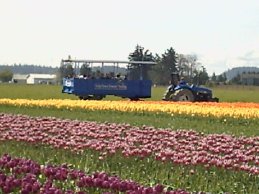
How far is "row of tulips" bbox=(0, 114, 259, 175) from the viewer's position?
914cm

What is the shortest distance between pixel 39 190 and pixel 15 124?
9.24 meters

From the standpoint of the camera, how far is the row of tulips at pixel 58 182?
5410 mm

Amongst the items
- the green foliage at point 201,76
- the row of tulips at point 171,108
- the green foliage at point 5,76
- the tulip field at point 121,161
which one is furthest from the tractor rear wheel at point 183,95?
the green foliage at point 5,76

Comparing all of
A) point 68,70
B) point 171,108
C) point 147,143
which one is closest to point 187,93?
point 171,108

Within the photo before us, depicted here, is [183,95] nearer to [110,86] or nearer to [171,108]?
[110,86]

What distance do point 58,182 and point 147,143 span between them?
5146 millimetres

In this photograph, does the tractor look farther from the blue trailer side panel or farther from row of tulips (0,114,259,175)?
row of tulips (0,114,259,175)

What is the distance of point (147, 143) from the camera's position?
37.7 ft

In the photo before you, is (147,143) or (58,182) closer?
(58,182)

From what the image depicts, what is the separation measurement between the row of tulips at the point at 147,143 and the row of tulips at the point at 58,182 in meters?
2.67

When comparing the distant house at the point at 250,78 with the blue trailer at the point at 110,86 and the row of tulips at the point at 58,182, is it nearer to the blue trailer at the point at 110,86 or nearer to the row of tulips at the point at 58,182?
the blue trailer at the point at 110,86

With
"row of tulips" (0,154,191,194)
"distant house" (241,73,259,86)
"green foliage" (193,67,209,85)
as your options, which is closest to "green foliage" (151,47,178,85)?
"green foliage" (193,67,209,85)

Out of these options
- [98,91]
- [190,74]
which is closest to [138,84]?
[98,91]

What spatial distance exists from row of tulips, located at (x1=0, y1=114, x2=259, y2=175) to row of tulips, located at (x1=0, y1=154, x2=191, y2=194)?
267 centimetres
